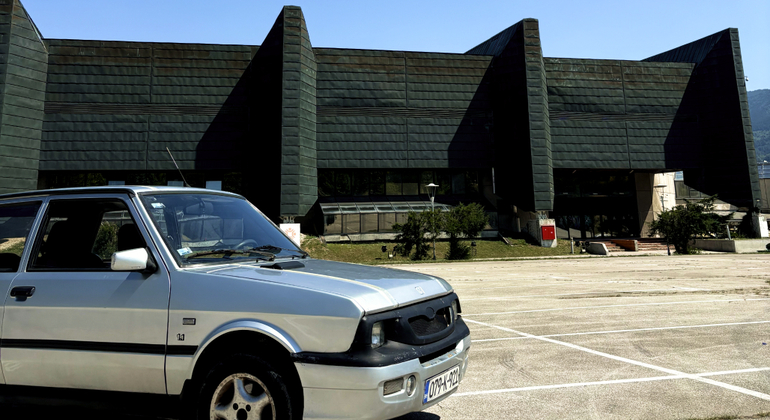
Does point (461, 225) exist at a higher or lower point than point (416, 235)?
higher

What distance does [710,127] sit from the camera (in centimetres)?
5181

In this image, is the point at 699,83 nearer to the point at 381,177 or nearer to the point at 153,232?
the point at 381,177

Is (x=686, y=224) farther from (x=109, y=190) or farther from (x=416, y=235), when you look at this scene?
(x=109, y=190)

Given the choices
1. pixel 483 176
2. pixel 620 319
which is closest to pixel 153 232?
pixel 620 319

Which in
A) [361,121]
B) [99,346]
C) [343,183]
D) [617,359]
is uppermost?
[361,121]

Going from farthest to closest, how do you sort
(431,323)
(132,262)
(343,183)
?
(343,183) → (431,323) → (132,262)

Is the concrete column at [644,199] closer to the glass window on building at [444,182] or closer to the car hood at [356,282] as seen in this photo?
the glass window on building at [444,182]

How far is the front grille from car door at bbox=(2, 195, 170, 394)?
59.7 inches

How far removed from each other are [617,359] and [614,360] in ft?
0.23

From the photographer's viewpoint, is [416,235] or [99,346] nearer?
[99,346]

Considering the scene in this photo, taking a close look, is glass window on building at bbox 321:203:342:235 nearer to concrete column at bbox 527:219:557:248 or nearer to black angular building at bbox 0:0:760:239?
black angular building at bbox 0:0:760:239

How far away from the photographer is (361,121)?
162 ft

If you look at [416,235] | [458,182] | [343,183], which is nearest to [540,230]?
[458,182]

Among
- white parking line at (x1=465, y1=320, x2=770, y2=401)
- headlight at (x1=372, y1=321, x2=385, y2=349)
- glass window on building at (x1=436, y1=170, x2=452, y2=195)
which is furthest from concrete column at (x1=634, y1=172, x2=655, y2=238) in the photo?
headlight at (x1=372, y1=321, x2=385, y2=349)
